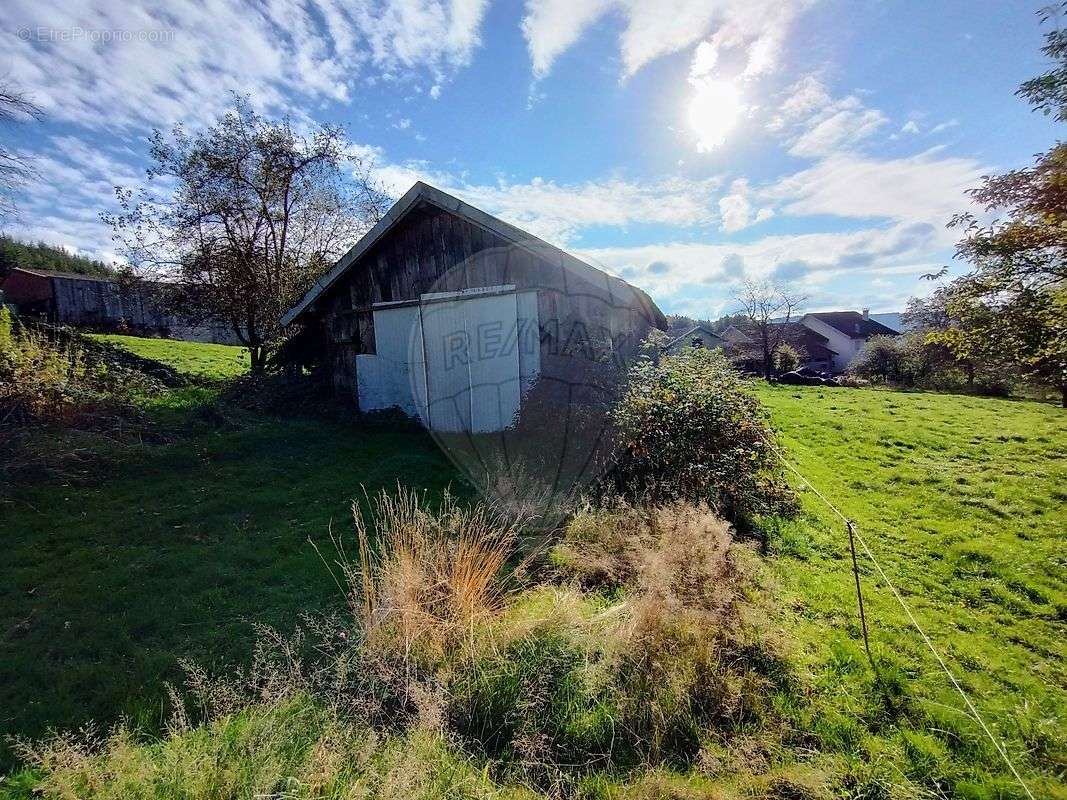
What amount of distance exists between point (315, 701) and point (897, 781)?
119 inches

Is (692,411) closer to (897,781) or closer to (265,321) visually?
(897,781)

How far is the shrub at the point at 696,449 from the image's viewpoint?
5285 mm

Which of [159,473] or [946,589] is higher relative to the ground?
[159,473]

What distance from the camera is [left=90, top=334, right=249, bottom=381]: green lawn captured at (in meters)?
12.3

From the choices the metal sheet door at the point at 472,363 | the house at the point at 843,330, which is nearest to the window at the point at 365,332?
the metal sheet door at the point at 472,363

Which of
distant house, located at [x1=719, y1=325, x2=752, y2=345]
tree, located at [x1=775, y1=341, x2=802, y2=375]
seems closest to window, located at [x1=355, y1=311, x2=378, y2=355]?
tree, located at [x1=775, y1=341, x2=802, y2=375]

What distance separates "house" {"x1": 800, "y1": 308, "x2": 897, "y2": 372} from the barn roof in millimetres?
44995

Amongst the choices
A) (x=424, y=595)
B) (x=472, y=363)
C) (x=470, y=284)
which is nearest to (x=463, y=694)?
(x=424, y=595)

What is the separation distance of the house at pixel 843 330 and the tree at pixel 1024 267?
4118cm

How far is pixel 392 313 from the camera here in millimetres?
9539

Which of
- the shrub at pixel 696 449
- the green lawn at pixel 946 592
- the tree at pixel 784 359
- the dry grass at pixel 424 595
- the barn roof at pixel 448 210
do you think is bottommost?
the green lawn at pixel 946 592

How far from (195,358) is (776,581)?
54.4 ft

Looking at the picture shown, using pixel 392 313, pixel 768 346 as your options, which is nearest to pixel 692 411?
pixel 392 313

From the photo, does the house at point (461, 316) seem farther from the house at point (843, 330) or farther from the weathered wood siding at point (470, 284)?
the house at point (843, 330)
